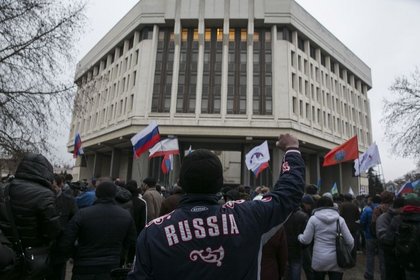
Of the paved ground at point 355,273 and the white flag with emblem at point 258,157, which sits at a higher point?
the white flag with emblem at point 258,157

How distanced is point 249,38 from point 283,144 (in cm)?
3203

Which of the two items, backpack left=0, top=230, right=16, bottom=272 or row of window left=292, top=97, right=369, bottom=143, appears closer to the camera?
backpack left=0, top=230, right=16, bottom=272

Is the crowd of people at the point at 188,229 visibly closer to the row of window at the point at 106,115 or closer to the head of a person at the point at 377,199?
the head of a person at the point at 377,199

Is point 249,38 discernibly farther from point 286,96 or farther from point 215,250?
point 215,250

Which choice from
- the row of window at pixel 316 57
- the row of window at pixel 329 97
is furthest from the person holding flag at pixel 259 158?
the row of window at pixel 316 57

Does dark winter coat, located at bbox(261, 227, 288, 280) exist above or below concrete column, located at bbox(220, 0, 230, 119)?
below

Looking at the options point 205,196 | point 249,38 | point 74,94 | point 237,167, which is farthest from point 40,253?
point 237,167

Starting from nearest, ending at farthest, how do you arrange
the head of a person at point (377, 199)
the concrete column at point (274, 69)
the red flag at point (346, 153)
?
1. the head of a person at point (377, 199)
2. the red flag at point (346, 153)
3. the concrete column at point (274, 69)

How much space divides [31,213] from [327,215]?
12.7ft

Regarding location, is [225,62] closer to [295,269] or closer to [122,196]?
[122,196]

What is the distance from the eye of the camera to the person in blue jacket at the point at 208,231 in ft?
5.40

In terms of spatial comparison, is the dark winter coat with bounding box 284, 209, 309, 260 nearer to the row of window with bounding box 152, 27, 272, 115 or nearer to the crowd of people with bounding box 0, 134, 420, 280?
the crowd of people with bounding box 0, 134, 420, 280

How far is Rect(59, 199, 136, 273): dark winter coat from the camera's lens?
3.60 m

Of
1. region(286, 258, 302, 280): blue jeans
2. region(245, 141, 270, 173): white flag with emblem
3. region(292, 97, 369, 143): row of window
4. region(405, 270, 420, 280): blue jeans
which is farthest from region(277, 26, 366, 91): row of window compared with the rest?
region(405, 270, 420, 280): blue jeans
